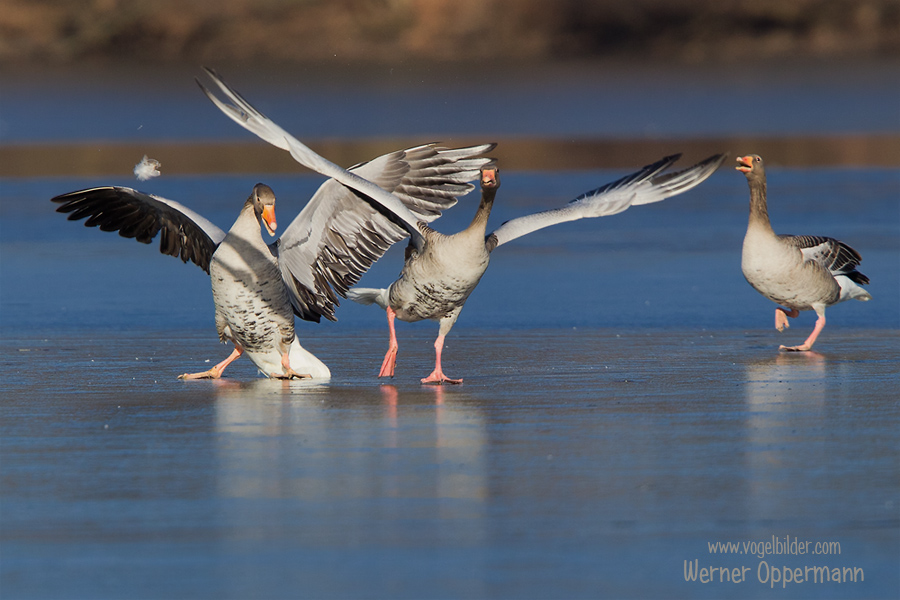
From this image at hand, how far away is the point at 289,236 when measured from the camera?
941 cm

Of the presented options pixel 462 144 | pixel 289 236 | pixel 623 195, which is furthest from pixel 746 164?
pixel 462 144

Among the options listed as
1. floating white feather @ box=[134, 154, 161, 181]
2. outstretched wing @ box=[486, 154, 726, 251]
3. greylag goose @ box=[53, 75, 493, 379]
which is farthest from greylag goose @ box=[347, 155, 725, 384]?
floating white feather @ box=[134, 154, 161, 181]

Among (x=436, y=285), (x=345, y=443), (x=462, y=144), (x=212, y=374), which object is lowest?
(x=345, y=443)

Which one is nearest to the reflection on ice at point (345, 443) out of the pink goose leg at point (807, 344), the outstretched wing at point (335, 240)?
the outstretched wing at point (335, 240)

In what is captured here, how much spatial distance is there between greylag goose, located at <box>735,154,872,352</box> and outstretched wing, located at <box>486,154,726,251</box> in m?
0.82

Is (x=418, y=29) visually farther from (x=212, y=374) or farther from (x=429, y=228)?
(x=212, y=374)

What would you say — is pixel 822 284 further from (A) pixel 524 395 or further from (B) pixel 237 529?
(B) pixel 237 529

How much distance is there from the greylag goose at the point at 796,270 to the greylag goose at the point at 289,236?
6.76 feet

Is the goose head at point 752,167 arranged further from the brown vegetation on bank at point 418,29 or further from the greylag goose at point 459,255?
the brown vegetation on bank at point 418,29

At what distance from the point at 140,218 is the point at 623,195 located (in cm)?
325

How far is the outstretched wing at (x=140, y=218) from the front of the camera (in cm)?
947

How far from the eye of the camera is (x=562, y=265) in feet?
44.5

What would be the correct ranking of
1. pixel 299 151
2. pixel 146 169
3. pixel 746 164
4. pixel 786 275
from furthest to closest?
1. pixel 746 164
2. pixel 786 275
3. pixel 146 169
4. pixel 299 151

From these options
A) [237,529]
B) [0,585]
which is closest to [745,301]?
[237,529]
